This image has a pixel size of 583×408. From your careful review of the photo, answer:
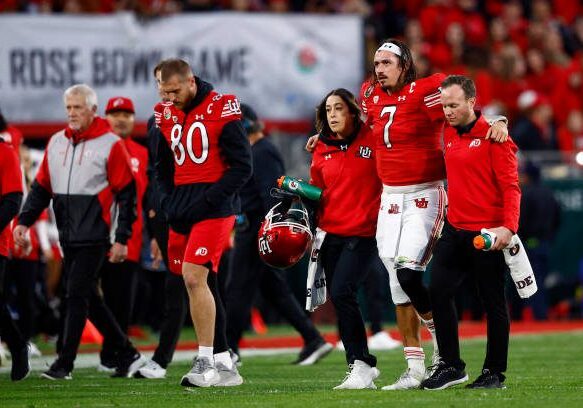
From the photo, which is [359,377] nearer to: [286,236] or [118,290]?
[286,236]

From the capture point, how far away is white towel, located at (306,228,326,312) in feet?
29.3

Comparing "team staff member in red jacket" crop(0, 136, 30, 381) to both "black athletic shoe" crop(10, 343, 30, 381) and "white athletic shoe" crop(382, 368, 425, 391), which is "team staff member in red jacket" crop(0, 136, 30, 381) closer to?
"black athletic shoe" crop(10, 343, 30, 381)

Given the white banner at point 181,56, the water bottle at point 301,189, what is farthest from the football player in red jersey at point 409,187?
the white banner at point 181,56

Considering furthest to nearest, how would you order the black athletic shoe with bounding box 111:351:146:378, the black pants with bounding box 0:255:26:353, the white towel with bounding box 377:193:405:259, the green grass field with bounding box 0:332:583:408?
the black athletic shoe with bounding box 111:351:146:378, the black pants with bounding box 0:255:26:353, the white towel with bounding box 377:193:405:259, the green grass field with bounding box 0:332:583:408

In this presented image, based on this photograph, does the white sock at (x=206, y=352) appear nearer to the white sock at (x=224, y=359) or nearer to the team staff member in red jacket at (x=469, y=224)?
the white sock at (x=224, y=359)

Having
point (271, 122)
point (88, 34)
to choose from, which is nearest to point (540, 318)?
point (271, 122)

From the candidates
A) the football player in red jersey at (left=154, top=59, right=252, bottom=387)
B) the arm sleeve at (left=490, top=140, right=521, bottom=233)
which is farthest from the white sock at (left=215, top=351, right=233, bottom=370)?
the arm sleeve at (left=490, top=140, right=521, bottom=233)

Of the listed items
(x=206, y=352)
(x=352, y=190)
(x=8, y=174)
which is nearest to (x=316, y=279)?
(x=352, y=190)

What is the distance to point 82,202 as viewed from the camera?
997 cm

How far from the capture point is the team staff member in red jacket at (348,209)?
8.71 meters

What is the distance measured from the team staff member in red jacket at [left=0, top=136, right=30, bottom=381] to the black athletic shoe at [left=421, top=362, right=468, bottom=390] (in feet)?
9.92

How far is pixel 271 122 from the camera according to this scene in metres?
17.2

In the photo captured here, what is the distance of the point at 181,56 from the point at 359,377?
8.92 m

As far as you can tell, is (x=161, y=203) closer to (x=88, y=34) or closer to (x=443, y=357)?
(x=443, y=357)
